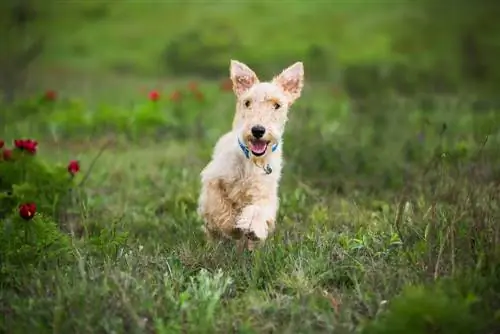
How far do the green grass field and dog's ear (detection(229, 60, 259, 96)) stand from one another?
3.93 feet

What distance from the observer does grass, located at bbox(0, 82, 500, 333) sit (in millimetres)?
4469

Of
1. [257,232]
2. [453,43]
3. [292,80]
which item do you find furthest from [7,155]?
[453,43]

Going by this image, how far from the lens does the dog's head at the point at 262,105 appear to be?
601 cm

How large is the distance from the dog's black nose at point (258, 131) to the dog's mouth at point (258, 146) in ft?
0.16

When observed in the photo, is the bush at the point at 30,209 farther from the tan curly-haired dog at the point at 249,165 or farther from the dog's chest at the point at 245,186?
the dog's chest at the point at 245,186

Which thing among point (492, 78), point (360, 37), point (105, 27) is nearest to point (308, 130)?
point (492, 78)

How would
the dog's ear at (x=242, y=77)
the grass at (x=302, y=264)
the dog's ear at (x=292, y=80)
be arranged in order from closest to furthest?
the grass at (x=302, y=264)
the dog's ear at (x=242, y=77)
the dog's ear at (x=292, y=80)

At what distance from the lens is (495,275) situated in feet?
15.6

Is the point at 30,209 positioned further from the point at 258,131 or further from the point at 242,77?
the point at 242,77

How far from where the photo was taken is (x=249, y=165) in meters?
6.34

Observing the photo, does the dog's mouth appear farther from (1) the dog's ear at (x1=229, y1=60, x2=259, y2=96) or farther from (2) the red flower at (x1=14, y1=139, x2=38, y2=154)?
(2) the red flower at (x1=14, y1=139, x2=38, y2=154)

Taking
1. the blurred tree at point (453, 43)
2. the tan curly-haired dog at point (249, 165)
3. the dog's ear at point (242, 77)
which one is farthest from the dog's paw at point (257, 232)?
the blurred tree at point (453, 43)

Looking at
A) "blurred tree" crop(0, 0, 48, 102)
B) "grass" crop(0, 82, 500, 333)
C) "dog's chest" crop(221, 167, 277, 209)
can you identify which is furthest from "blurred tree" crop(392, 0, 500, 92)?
"dog's chest" crop(221, 167, 277, 209)

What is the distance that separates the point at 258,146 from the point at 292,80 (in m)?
0.87
